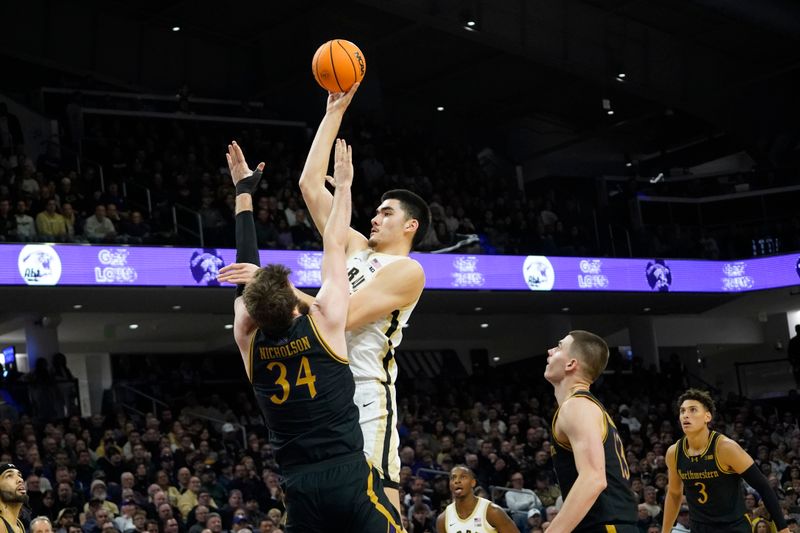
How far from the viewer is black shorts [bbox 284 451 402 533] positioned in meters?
4.48

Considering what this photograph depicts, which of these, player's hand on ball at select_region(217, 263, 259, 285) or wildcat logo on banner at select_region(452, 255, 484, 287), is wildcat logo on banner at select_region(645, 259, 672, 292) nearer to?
wildcat logo on banner at select_region(452, 255, 484, 287)

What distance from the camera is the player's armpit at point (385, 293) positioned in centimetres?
492

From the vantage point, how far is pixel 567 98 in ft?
105

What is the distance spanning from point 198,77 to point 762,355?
690 inches

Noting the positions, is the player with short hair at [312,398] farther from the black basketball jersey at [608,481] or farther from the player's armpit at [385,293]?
the black basketball jersey at [608,481]

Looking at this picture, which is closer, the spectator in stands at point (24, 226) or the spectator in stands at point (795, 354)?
the spectator in stands at point (24, 226)

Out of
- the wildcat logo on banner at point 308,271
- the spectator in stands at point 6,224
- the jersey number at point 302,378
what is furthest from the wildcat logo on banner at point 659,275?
the jersey number at point 302,378

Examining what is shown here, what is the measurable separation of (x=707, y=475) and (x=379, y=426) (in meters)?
3.96

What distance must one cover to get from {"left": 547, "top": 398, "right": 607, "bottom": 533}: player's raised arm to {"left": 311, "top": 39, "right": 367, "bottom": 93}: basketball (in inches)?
74.9

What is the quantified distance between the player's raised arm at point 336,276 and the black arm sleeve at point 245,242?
1.03ft

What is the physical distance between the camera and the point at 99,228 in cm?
1830

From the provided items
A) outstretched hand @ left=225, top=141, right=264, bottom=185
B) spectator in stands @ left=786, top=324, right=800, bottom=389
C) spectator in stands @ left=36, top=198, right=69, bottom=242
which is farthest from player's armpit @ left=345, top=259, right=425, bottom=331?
spectator in stands @ left=786, top=324, right=800, bottom=389

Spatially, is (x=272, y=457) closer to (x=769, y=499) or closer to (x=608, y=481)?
(x=769, y=499)

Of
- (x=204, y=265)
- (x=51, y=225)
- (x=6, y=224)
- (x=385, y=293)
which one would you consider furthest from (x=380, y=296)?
(x=204, y=265)
